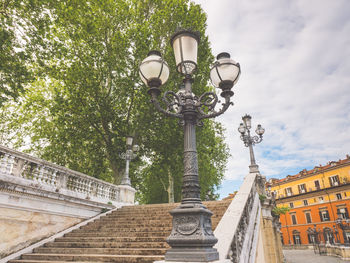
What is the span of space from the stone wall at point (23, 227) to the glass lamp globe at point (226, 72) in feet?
21.1

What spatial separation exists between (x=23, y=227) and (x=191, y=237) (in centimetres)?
594

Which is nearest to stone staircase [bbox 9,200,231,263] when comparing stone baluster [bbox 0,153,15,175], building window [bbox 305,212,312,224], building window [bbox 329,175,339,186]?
stone baluster [bbox 0,153,15,175]

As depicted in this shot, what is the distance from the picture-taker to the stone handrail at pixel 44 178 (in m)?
6.23

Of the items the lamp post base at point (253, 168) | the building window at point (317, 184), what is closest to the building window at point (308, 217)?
the building window at point (317, 184)

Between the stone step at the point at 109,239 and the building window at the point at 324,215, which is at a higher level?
the building window at the point at 324,215

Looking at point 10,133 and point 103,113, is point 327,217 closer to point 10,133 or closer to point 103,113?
point 103,113

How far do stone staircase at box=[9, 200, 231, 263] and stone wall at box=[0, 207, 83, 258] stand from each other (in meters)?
0.46

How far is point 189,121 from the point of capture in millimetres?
3584

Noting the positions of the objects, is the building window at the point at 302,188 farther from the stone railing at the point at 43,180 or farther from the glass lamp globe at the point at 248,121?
the stone railing at the point at 43,180

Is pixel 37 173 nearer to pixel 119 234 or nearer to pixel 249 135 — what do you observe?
pixel 119 234

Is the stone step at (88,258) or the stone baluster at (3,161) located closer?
the stone step at (88,258)

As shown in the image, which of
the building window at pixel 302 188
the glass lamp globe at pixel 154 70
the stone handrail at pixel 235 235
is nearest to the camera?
the glass lamp globe at pixel 154 70

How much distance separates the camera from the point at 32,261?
5418 millimetres

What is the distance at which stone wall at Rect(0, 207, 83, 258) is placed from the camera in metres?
5.88
